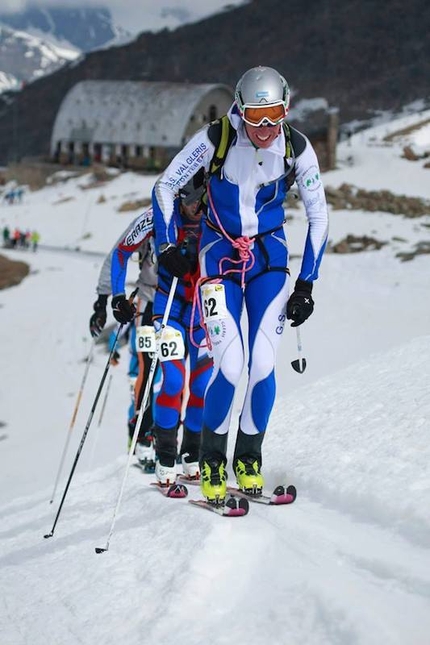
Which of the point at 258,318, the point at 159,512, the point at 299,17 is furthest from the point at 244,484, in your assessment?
the point at 299,17

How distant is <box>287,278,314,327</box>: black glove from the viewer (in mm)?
6273

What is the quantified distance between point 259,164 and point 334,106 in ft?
341

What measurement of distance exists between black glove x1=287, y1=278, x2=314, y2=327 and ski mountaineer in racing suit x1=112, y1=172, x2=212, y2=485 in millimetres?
1411

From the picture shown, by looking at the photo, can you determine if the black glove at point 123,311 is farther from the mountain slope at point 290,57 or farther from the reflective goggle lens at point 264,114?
the mountain slope at point 290,57

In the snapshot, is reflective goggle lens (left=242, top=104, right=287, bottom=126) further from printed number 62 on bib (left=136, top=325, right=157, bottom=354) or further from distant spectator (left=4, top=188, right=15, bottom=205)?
distant spectator (left=4, top=188, right=15, bottom=205)

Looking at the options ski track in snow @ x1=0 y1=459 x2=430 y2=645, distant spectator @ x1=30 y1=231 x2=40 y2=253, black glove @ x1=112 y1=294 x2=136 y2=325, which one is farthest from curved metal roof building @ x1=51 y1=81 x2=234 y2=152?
ski track in snow @ x1=0 y1=459 x2=430 y2=645

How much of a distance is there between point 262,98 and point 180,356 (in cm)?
237

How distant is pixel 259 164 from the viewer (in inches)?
252

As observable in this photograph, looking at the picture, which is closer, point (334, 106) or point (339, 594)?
point (339, 594)

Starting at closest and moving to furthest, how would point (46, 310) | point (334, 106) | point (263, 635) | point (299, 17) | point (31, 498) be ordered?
point (263, 635), point (31, 498), point (46, 310), point (334, 106), point (299, 17)

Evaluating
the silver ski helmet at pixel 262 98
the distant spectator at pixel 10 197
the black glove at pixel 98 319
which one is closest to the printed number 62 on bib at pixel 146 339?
the black glove at pixel 98 319

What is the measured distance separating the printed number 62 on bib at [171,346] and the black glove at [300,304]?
1.47 m

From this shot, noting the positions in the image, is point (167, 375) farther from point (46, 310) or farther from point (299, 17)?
point (299, 17)

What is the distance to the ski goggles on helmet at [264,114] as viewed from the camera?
6.16m
